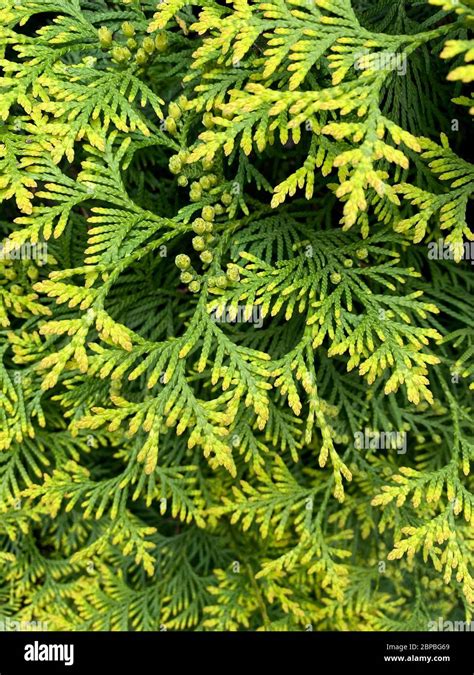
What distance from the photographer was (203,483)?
2109mm

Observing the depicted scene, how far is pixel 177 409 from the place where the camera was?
159 centimetres

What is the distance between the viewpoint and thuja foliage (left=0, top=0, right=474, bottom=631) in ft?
5.02

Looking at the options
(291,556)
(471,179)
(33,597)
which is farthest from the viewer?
(33,597)

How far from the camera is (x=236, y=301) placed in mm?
1626

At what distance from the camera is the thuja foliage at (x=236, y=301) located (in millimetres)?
1529

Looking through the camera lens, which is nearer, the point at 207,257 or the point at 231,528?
the point at 207,257

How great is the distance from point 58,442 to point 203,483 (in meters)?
0.49

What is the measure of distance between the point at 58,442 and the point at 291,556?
0.82 metres

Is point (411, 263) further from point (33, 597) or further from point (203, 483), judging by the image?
point (33, 597)

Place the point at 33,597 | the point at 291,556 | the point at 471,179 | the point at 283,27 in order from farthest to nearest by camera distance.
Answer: the point at 33,597 < the point at 291,556 < the point at 471,179 < the point at 283,27
